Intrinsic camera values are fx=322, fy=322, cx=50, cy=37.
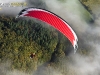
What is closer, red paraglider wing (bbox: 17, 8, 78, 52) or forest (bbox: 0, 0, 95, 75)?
red paraglider wing (bbox: 17, 8, 78, 52)

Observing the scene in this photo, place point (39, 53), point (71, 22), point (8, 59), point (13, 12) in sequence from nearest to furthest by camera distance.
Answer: point (8, 59) < point (39, 53) < point (13, 12) < point (71, 22)

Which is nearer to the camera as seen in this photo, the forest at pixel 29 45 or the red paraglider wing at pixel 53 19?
the red paraglider wing at pixel 53 19

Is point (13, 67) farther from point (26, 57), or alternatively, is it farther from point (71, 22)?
point (71, 22)

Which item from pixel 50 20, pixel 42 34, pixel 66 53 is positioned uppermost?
pixel 50 20

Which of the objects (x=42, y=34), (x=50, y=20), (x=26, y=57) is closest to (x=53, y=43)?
(x=42, y=34)

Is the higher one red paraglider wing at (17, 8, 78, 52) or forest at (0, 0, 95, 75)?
red paraglider wing at (17, 8, 78, 52)

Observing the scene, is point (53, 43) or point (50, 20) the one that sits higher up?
point (50, 20)

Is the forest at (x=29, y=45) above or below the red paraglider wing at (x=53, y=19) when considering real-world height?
below

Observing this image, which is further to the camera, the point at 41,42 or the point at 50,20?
the point at 41,42

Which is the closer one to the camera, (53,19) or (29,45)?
(53,19)

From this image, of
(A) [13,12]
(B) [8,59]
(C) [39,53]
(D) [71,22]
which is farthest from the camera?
(D) [71,22]

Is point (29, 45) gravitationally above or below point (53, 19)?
Answer: below
